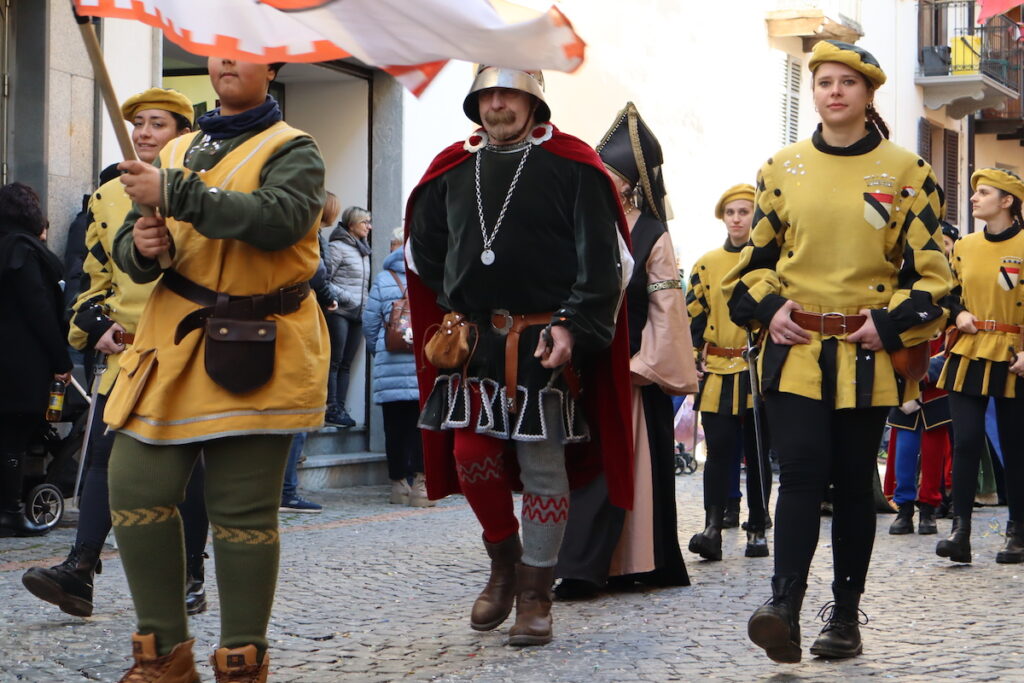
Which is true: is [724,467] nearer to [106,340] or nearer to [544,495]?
[544,495]

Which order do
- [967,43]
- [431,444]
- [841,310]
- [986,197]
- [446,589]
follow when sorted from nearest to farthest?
Result: [841,310] < [431,444] < [446,589] < [986,197] < [967,43]

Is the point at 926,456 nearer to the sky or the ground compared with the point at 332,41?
nearer to the ground

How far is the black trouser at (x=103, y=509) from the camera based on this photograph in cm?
604

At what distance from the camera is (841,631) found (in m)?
5.50

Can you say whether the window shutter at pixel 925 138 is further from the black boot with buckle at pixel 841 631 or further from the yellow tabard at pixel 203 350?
the yellow tabard at pixel 203 350

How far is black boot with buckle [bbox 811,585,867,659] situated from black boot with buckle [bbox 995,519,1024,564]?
10.5 ft

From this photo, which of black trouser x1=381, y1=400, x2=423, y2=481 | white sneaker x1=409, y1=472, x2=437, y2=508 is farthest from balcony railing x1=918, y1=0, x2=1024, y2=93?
white sneaker x1=409, y1=472, x2=437, y2=508

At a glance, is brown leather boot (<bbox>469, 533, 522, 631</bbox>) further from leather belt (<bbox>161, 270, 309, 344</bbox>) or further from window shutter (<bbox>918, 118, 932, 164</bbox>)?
window shutter (<bbox>918, 118, 932, 164</bbox>)

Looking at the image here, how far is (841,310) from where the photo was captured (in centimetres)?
547

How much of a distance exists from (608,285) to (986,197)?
4.06 m

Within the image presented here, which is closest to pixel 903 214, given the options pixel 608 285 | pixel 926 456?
pixel 608 285

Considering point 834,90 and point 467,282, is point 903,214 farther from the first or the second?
point 467,282

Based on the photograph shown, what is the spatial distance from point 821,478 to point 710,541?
3088mm

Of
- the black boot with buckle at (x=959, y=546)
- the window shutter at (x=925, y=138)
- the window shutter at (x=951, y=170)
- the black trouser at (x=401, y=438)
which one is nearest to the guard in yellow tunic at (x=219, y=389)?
the black boot with buckle at (x=959, y=546)
